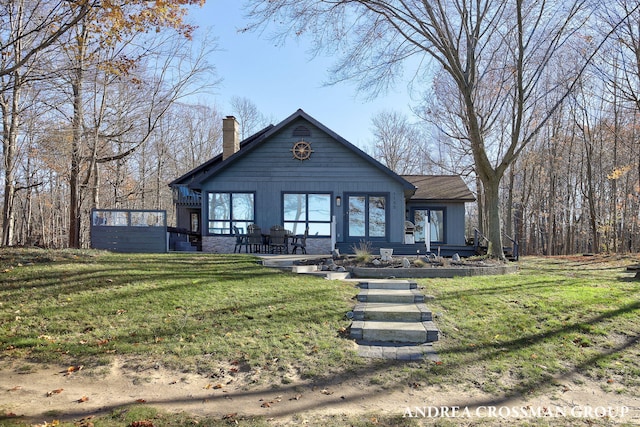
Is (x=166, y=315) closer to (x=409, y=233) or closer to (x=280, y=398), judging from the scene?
(x=280, y=398)

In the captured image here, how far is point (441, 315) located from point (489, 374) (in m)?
1.73

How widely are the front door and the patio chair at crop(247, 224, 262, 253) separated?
352 cm

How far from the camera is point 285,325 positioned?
6184 mm

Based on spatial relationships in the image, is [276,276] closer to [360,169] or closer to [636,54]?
[360,169]

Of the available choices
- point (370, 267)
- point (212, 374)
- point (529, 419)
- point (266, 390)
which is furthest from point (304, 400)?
point (370, 267)

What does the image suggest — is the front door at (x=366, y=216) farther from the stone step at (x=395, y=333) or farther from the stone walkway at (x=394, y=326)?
the stone step at (x=395, y=333)

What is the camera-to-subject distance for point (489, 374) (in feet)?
16.4

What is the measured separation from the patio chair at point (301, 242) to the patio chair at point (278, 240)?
0.37 metres

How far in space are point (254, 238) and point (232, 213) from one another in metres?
2.36

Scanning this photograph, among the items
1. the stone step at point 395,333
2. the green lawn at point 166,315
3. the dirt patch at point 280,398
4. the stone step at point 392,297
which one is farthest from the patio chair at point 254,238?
the dirt patch at point 280,398

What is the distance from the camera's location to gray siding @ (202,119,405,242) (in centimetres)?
1614

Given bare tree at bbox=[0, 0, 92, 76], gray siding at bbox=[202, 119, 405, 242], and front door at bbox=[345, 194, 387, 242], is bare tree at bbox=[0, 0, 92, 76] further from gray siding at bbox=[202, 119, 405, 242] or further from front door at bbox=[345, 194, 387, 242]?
front door at bbox=[345, 194, 387, 242]

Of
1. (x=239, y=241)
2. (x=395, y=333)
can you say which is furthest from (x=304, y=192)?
(x=395, y=333)

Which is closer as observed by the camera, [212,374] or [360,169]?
[212,374]
